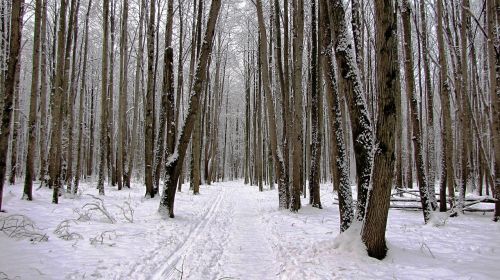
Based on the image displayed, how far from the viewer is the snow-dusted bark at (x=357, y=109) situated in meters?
5.46

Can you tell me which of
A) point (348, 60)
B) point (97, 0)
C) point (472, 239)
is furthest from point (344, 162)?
point (97, 0)

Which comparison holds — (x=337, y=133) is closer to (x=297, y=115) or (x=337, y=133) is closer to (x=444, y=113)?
(x=297, y=115)

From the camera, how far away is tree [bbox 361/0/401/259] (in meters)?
4.69

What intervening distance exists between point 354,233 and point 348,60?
2813 mm

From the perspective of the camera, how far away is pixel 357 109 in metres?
5.55

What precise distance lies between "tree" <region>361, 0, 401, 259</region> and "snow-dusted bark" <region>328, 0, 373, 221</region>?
69cm

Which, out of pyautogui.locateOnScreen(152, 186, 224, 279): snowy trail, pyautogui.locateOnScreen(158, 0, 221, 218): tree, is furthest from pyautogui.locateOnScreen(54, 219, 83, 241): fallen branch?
pyautogui.locateOnScreen(158, 0, 221, 218): tree

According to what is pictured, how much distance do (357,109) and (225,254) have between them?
3222 millimetres

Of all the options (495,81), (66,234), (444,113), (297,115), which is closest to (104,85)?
(297,115)

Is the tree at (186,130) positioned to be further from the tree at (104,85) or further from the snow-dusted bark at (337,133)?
the tree at (104,85)

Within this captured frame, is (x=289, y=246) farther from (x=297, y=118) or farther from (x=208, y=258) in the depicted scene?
(x=297, y=118)

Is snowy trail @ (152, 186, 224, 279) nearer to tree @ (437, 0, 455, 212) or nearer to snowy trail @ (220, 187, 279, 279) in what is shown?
snowy trail @ (220, 187, 279, 279)

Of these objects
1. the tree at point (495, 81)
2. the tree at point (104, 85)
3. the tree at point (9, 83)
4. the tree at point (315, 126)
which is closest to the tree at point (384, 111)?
the tree at point (495, 81)

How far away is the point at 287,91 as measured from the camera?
12.1m
